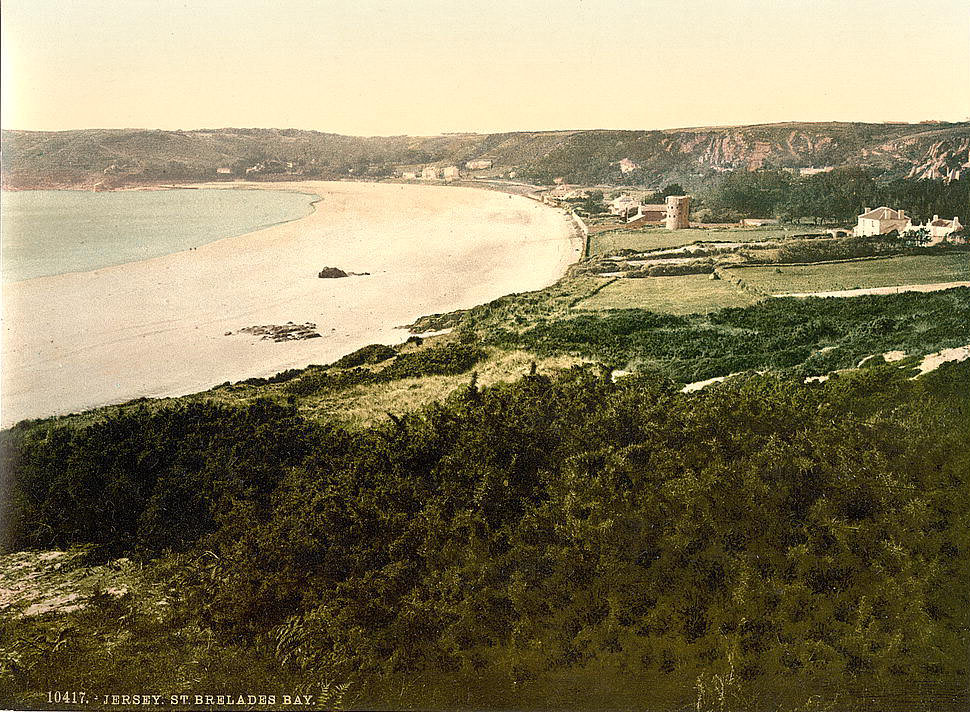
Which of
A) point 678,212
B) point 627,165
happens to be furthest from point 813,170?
point 627,165

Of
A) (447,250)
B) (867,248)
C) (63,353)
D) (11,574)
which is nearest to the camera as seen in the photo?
(11,574)

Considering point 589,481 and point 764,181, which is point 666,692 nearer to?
point 589,481

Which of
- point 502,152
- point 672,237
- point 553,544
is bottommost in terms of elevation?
point 553,544

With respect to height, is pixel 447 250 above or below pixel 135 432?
above

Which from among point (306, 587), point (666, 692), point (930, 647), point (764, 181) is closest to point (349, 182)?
point (764, 181)

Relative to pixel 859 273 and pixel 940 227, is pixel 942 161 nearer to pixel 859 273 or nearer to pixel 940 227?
pixel 940 227

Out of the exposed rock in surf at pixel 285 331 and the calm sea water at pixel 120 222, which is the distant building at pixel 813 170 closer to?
the exposed rock in surf at pixel 285 331

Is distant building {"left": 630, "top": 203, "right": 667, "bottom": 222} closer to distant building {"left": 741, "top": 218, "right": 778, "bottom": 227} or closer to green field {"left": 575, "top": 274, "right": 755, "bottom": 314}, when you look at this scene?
distant building {"left": 741, "top": 218, "right": 778, "bottom": 227}
